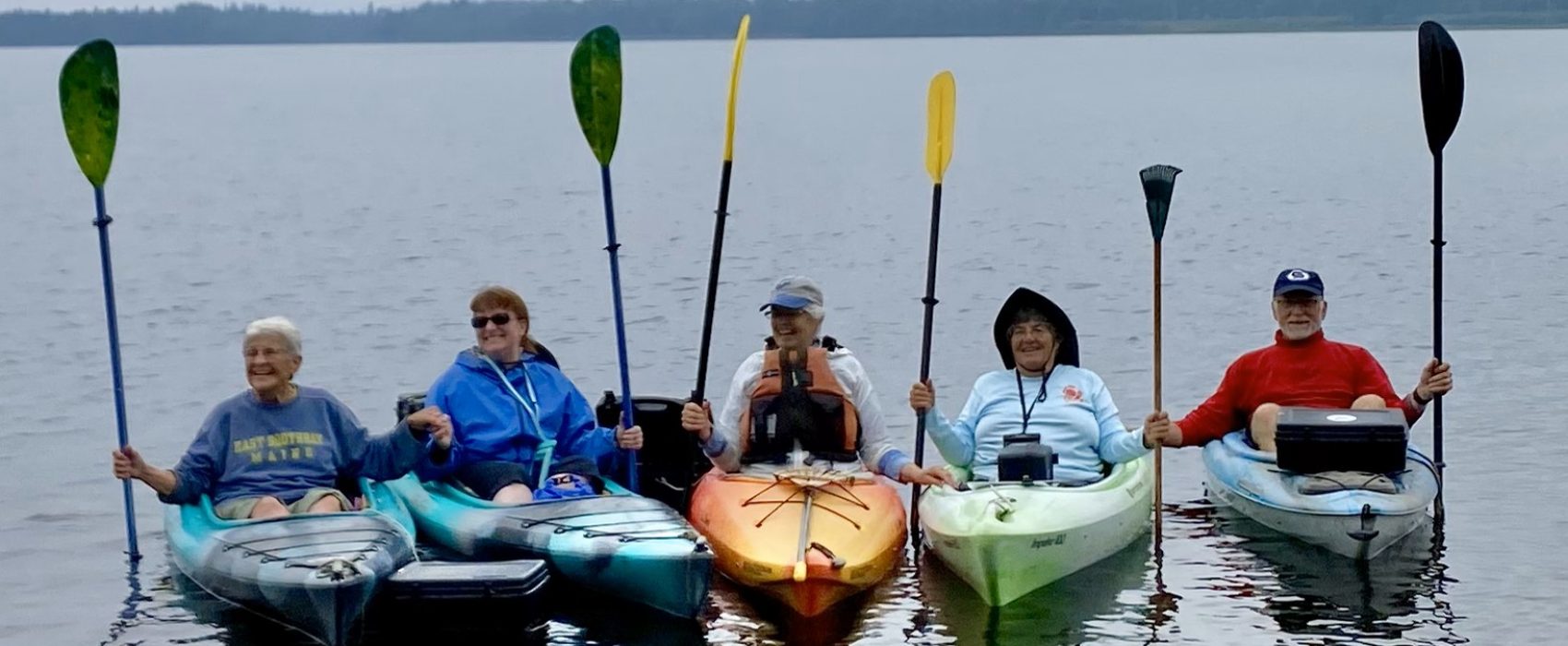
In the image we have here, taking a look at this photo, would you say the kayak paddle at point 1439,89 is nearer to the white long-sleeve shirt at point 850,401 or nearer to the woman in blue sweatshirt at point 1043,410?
the woman in blue sweatshirt at point 1043,410

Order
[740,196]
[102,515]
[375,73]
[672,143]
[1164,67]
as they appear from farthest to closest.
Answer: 1. [375,73]
2. [1164,67]
3. [672,143]
4. [740,196]
5. [102,515]

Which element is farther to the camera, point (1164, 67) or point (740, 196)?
point (1164, 67)

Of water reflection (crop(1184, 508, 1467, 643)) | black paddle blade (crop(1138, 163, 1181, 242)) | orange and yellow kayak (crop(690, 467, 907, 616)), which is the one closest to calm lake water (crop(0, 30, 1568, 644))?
water reflection (crop(1184, 508, 1467, 643))

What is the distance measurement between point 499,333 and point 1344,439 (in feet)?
12.1

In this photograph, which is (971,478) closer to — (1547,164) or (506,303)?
→ (506,303)

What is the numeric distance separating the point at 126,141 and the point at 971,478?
1783 inches

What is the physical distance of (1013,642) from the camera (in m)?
9.66

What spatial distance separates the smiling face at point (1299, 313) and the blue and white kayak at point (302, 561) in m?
4.26

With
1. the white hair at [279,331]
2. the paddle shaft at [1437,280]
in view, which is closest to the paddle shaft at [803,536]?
the white hair at [279,331]

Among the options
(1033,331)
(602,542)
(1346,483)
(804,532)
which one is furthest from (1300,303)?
(602,542)

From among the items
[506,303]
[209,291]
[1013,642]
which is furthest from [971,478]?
[209,291]

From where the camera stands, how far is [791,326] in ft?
33.2

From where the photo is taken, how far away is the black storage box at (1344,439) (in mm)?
10375

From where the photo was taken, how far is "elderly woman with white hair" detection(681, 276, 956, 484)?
10141 mm
